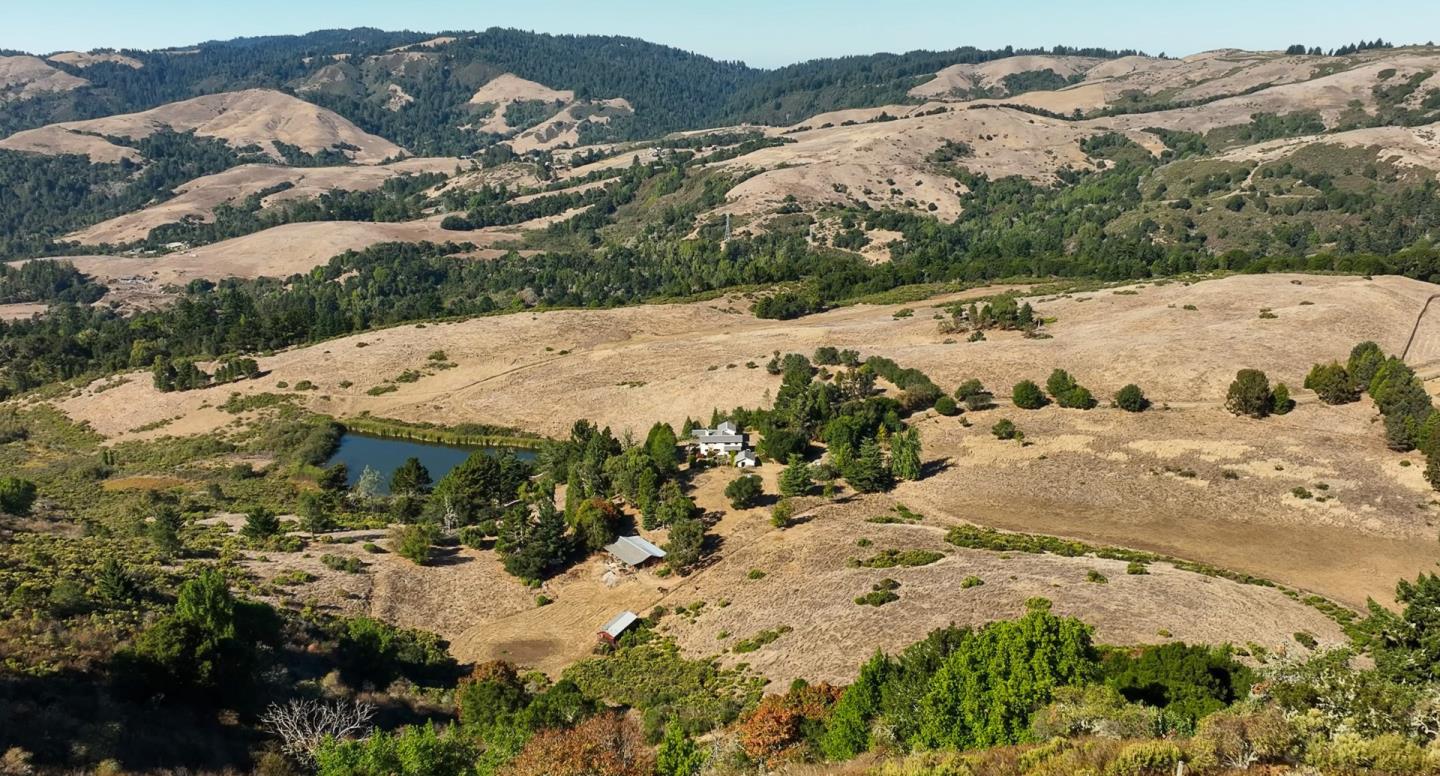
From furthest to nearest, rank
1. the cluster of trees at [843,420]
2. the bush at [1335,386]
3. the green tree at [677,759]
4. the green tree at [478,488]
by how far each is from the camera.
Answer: the bush at [1335,386], the cluster of trees at [843,420], the green tree at [478,488], the green tree at [677,759]

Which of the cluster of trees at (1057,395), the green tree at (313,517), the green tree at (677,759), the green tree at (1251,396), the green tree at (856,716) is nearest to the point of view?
the green tree at (677,759)

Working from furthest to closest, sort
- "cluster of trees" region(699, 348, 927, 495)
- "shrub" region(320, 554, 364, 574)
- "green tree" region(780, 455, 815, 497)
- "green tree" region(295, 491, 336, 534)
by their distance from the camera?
"cluster of trees" region(699, 348, 927, 495) < "green tree" region(780, 455, 815, 497) < "green tree" region(295, 491, 336, 534) < "shrub" region(320, 554, 364, 574)

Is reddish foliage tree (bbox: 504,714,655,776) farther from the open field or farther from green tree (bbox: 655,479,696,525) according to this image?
the open field

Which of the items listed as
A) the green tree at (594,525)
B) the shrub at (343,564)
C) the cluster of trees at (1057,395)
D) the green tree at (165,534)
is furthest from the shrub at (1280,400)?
the green tree at (165,534)

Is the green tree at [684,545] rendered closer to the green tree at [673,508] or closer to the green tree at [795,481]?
the green tree at [673,508]

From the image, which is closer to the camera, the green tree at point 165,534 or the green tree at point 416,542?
the green tree at point 165,534

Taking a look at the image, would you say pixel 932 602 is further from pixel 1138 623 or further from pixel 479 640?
pixel 479 640

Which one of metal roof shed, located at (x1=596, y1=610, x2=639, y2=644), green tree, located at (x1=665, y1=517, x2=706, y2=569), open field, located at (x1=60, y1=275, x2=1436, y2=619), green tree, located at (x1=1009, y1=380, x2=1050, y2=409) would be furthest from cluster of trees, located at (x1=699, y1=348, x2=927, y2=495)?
metal roof shed, located at (x1=596, y1=610, x2=639, y2=644)
